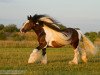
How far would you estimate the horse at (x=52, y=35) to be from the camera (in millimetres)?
14414

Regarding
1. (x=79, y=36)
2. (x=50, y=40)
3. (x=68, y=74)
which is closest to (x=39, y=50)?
(x=50, y=40)

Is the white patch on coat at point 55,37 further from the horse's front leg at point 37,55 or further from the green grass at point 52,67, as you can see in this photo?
the green grass at point 52,67

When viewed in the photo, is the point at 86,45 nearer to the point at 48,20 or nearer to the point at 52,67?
the point at 48,20

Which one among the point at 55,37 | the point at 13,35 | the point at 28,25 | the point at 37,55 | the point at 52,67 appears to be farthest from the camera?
the point at 13,35

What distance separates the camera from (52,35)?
14445mm

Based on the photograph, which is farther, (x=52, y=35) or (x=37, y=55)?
(x=52, y=35)

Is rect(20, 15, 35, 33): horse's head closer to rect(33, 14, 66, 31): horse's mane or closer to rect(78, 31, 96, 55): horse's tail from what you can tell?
rect(33, 14, 66, 31): horse's mane

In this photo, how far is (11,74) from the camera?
34.1 feet

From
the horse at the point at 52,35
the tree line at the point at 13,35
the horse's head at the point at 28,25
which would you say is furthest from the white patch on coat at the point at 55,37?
the tree line at the point at 13,35

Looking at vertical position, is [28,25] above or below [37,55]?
above

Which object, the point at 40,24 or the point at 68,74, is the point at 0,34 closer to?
the point at 40,24

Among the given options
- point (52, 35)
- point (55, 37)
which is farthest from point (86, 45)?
point (52, 35)

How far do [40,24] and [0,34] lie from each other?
3601cm

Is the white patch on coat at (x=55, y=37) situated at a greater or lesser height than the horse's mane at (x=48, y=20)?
lesser
